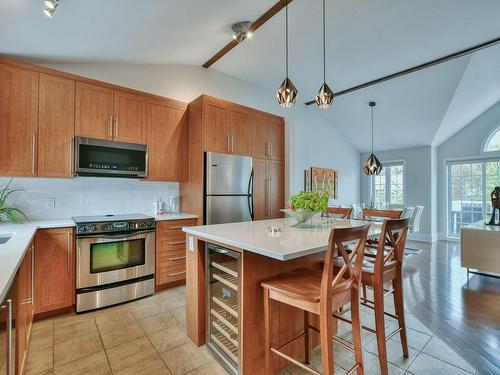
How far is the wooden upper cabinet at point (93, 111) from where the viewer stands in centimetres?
285

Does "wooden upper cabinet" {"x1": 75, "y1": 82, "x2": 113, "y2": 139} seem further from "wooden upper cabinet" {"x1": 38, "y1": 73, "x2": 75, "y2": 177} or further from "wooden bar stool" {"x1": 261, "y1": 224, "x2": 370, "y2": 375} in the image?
"wooden bar stool" {"x1": 261, "y1": 224, "x2": 370, "y2": 375}

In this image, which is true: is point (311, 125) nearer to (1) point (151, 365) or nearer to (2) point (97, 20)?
(2) point (97, 20)

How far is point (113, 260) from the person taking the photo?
2.79 m

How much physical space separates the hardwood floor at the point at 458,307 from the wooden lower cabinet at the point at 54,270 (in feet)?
11.4

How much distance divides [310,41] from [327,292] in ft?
11.3

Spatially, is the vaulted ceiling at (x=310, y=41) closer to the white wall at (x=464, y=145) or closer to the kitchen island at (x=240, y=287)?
the white wall at (x=464, y=145)

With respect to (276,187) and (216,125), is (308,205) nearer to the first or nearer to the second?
(216,125)

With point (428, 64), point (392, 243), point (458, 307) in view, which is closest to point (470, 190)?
point (428, 64)

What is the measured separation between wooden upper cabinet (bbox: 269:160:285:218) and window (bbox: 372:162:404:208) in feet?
13.6

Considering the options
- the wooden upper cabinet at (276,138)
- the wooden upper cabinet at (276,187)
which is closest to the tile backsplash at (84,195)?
the wooden upper cabinet at (276,187)

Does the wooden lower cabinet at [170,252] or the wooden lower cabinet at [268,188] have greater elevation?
the wooden lower cabinet at [268,188]

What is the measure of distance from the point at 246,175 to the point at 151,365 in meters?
2.53

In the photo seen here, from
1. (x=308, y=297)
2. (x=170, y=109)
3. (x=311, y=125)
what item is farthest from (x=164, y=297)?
(x=311, y=125)

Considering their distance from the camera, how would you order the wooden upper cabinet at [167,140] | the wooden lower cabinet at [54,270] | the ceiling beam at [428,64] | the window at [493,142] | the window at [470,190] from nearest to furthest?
the wooden lower cabinet at [54,270]
the wooden upper cabinet at [167,140]
the ceiling beam at [428,64]
the window at [493,142]
the window at [470,190]
